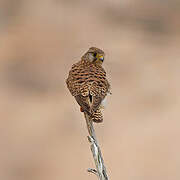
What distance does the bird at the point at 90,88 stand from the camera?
1.95 m

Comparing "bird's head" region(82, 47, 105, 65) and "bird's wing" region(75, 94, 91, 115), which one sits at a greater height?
"bird's head" region(82, 47, 105, 65)

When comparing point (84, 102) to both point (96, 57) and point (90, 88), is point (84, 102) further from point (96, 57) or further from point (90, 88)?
point (96, 57)

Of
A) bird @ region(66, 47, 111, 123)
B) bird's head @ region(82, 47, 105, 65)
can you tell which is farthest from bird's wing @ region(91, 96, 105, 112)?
bird's head @ region(82, 47, 105, 65)

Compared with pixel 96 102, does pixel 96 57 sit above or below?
above

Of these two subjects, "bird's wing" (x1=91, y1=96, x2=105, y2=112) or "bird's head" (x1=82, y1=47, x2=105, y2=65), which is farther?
"bird's head" (x1=82, y1=47, x2=105, y2=65)

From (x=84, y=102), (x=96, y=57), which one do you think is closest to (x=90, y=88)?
(x=84, y=102)

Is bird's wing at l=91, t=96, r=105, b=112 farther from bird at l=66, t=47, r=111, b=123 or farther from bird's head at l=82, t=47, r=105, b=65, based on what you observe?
bird's head at l=82, t=47, r=105, b=65

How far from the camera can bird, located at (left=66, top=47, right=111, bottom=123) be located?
1951 mm

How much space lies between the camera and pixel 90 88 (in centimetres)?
200
